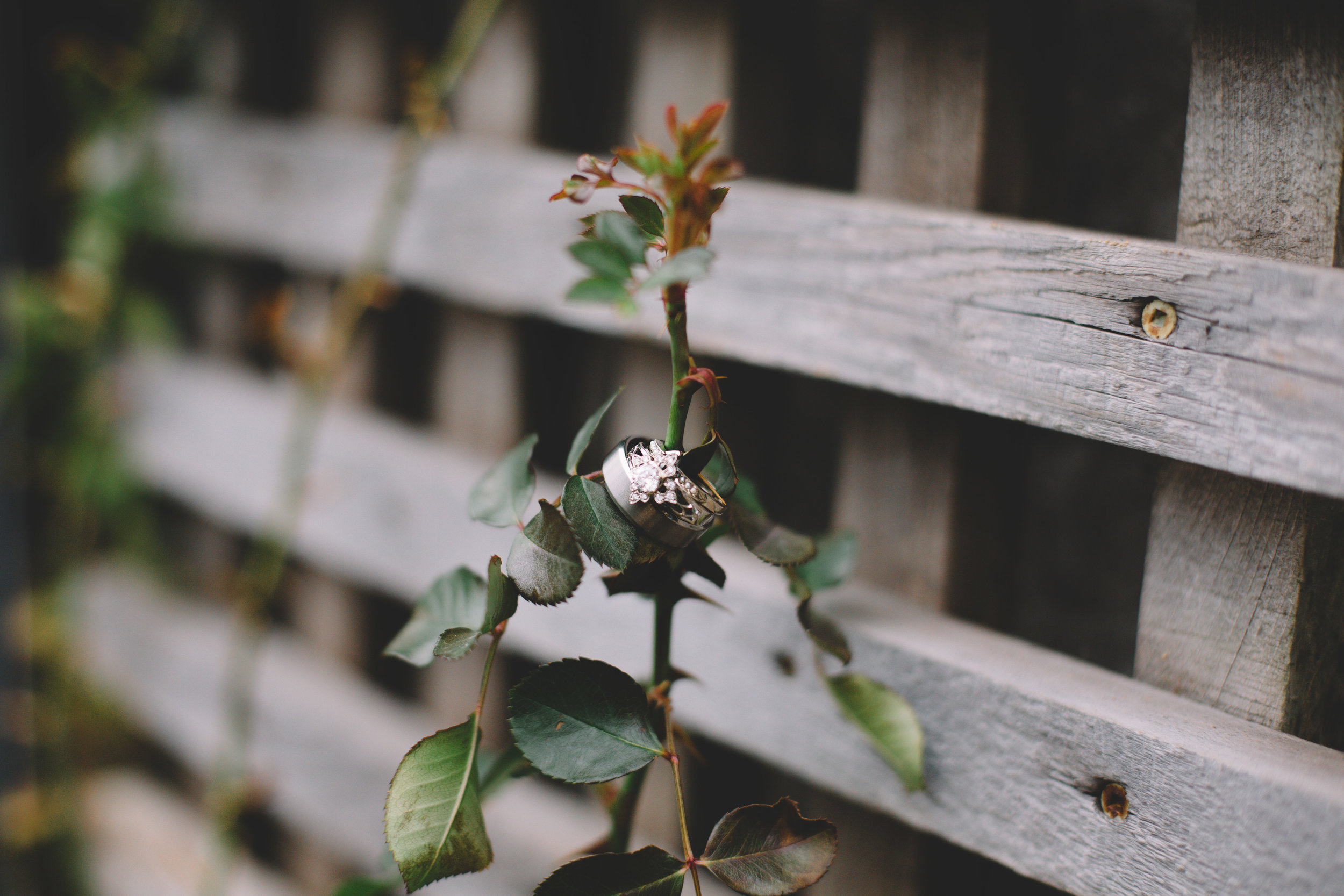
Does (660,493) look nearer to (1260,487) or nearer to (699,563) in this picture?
(699,563)

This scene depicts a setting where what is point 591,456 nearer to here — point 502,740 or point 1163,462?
point 502,740

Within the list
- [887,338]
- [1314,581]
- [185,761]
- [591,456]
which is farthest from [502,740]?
[1314,581]

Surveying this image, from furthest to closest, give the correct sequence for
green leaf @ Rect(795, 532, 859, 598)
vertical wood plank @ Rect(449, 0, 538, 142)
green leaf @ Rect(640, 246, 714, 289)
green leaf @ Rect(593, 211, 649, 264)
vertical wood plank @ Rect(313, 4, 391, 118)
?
1. vertical wood plank @ Rect(313, 4, 391, 118)
2. vertical wood plank @ Rect(449, 0, 538, 142)
3. green leaf @ Rect(795, 532, 859, 598)
4. green leaf @ Rect(593, 211, 649, 264)
5. green leaf @ Rect(640, 246, 714, 289)

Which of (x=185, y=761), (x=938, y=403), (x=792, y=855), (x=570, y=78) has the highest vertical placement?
(x=570, y=78)

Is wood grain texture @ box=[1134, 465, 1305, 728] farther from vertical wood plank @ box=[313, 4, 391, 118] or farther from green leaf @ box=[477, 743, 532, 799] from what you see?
vertical wood plank @ box=[313, 4, 391, 118]

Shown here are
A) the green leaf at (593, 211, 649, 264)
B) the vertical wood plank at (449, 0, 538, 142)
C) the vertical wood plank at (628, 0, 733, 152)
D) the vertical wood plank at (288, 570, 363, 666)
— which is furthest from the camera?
the vertical wood plank at (288, 570, 363, 666)

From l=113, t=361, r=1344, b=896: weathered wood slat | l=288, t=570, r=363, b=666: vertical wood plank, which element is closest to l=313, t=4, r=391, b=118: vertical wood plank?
l=113, t=361, r=1344, b=896: weathered wood slat
